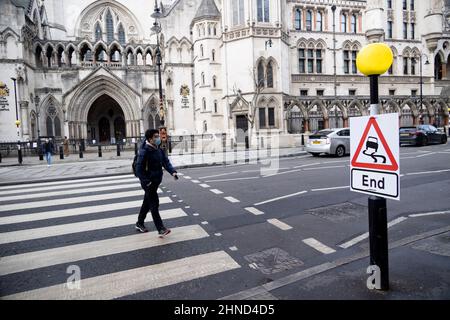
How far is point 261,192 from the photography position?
8367 millimetres

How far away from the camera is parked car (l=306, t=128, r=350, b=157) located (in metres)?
16.9

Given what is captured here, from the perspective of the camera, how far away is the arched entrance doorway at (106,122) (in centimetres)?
4062

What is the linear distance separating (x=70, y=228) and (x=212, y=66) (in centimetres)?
3033

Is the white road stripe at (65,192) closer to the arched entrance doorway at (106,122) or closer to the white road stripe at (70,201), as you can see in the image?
the white road stripe at (70,201)

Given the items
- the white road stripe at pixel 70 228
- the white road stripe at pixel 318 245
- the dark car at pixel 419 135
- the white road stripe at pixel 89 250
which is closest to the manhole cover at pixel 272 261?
the white road stripe at pixel 318 245

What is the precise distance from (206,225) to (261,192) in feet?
9.78

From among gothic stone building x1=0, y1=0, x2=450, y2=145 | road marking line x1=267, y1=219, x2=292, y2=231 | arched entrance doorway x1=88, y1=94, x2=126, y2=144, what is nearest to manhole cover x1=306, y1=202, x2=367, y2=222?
road marking line x1=267, y1=219, x2=292, y2=231

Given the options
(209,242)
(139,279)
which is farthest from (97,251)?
(209,242)

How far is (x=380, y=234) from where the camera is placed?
10.5ft

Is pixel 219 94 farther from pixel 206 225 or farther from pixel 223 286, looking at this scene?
pixel 223 286

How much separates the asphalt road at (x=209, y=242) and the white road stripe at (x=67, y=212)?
23 mm

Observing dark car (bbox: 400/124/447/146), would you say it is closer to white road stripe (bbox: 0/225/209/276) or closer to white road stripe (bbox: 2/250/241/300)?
white road stripe (bbox: 0/225/209/276)

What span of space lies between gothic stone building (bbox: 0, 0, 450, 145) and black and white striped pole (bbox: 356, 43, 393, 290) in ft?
80.8
